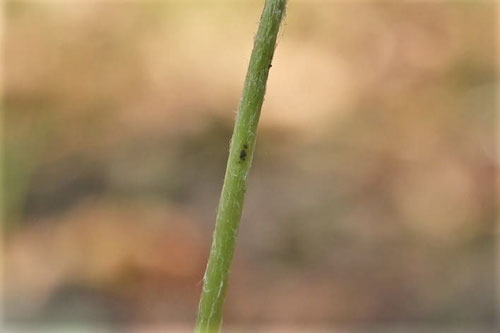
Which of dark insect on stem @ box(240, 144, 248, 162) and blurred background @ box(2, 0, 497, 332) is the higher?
blurred background @ box(2, 0, 497, 332)

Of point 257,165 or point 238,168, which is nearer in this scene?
point 238,168

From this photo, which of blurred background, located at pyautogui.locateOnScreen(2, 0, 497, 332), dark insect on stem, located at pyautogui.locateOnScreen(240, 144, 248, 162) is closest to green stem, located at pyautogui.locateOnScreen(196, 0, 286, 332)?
dark insect on stem, located at pyautogui.locateOnScreen(240, 144, 248, 162)

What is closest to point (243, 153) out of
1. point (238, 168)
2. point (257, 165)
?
point (238, 168)

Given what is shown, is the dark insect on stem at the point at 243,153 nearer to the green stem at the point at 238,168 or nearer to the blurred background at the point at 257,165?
the green stem at the point at 238,168

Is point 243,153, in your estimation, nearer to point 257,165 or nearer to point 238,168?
point 238,168

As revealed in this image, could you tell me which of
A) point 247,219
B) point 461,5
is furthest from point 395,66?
point 247,219

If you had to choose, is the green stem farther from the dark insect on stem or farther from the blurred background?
the blurred background

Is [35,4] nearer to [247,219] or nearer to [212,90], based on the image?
[212,90]
